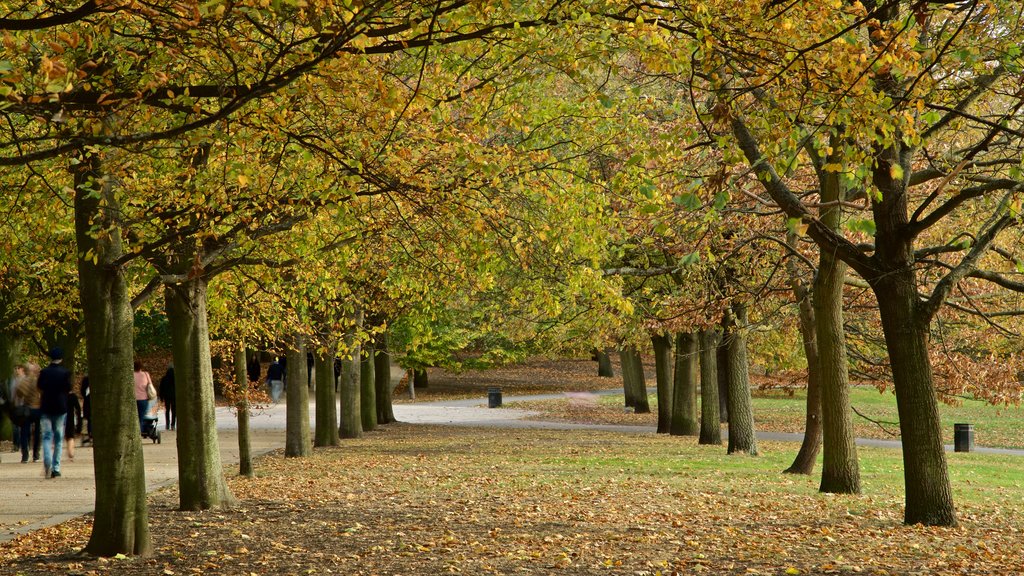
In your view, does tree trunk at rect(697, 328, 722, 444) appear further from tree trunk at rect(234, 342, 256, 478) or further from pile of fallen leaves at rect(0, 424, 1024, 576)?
tree trunk at rect(234, 342, 256, 478)

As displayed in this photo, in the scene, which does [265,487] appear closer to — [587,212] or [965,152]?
[587,212]

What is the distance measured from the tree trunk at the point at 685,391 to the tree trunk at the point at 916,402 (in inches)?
541

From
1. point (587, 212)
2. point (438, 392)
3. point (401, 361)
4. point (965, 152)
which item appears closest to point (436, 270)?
point (587, 212)

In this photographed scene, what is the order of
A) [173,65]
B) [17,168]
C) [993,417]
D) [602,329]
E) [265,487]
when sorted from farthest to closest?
[993,417] < [602,329] < [265,487] < [17,168] < [173,65]

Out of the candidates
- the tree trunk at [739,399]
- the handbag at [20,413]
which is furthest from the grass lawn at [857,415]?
the handbag at [20,413]

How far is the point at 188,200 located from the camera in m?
9.03

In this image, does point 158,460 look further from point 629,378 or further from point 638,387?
point 629,378

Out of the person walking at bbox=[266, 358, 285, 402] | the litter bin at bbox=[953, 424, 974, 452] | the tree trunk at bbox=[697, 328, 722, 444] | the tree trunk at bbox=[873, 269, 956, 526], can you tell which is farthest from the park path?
the tree trunk at bbox=[873, 269, 956, 526]

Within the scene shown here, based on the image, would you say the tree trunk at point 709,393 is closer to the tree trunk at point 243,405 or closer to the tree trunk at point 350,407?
the tree trunk at point 350,407

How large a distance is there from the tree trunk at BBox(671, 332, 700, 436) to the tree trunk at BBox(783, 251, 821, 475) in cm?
743

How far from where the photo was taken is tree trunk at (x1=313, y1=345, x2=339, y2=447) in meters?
21.3

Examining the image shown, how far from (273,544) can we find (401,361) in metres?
26.2

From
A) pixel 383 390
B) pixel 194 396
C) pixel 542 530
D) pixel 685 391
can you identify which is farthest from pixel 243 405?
pixel 383 390

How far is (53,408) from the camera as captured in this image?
15969 millimetres
